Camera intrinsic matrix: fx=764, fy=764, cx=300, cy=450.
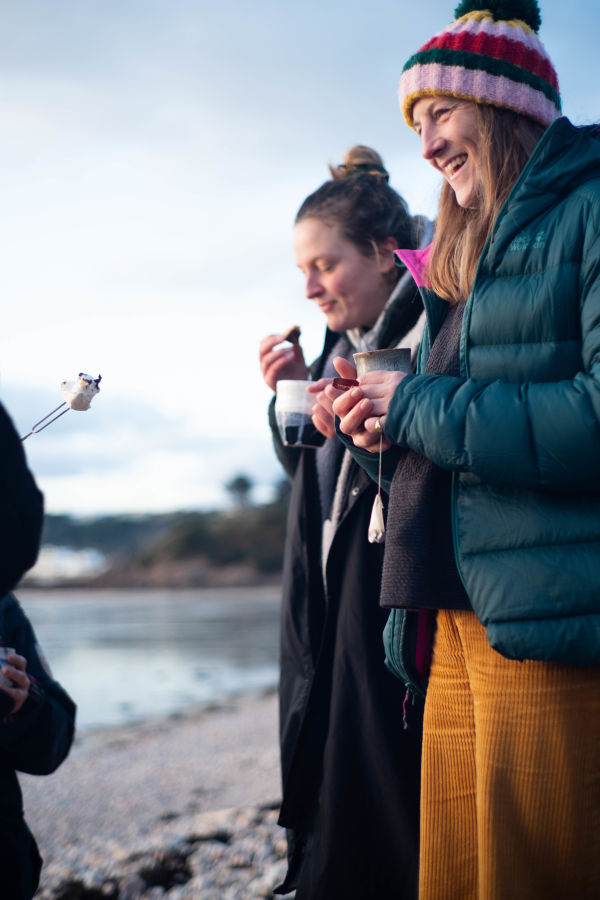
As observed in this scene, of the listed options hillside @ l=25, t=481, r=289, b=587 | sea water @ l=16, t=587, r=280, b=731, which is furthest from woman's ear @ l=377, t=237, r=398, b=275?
hillside @ l=25, t=481, r=289, b=587

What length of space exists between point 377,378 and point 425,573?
1.35 feet

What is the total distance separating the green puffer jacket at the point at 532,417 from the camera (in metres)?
1.28

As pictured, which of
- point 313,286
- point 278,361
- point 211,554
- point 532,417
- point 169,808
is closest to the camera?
point 532,417


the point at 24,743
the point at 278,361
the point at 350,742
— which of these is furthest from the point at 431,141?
the point at 24,743

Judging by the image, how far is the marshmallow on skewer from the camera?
1.58 meters

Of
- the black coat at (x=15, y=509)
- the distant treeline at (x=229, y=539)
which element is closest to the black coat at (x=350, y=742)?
the black coat at (x=15, y=509)

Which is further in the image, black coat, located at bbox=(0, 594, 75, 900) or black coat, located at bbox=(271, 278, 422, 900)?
black coat, located at bbox=(271, 278, 422, 900)

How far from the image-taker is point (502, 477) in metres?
1.34

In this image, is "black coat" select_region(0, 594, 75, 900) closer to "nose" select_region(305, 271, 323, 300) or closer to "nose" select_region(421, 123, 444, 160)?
"nose" select_region(305, 271, 323, 300)

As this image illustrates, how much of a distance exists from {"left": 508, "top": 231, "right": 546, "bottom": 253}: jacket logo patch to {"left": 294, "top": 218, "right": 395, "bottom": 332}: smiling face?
3.13ft

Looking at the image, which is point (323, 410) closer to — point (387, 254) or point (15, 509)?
point (387, 254)

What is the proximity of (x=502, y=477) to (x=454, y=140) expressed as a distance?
770 millimetres

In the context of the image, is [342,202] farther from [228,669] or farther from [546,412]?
[228,669]

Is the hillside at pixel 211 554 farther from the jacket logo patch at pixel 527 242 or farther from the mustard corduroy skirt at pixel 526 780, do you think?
the jacket logo patch at pixel 527 242
